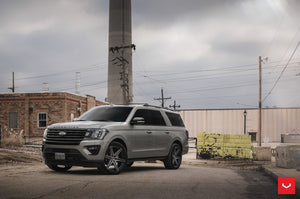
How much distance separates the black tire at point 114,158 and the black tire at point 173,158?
2.68 meters

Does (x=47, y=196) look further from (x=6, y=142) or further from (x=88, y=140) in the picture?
(x=6, y=142)

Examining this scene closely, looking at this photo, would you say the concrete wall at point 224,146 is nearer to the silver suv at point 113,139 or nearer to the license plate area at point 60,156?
the silver suv at point 113,139

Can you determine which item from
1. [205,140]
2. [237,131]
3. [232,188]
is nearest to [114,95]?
[237,131]

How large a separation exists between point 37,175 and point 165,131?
14.9 ft

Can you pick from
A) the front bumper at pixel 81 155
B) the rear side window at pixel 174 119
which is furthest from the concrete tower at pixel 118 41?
the front bumper at pixel 81 155

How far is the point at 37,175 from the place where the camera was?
10.1 meters

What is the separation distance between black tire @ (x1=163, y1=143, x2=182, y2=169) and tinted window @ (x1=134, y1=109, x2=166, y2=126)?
3.21 feet

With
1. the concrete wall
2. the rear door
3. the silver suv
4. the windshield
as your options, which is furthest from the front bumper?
the concrete wall

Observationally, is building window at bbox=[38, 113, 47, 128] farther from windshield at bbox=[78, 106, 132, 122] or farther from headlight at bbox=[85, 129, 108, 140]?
headlight at bbox=[85, 129, 108, 140]

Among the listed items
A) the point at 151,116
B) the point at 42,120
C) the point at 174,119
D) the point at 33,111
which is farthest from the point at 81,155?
the point at 33,111

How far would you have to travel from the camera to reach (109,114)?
11.7 m

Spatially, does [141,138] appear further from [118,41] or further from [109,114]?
[118,41]

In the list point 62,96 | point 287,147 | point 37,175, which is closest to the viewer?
point 37,175

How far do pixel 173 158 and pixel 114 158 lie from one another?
3418 mm
